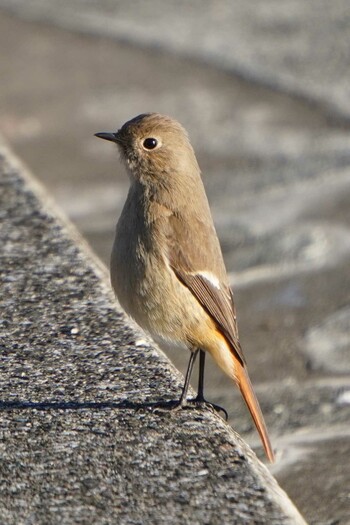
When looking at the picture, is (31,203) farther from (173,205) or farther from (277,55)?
(277,55)

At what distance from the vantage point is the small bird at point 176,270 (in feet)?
13.2

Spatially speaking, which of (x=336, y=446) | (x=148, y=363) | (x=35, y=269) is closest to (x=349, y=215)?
(x=336, y=446)

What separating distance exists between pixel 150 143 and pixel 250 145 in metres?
4.27

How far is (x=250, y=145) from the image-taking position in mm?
8680

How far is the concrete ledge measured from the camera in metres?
3.07

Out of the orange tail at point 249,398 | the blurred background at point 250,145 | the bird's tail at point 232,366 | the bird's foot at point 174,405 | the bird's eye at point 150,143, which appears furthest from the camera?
the blurred background at point 250,145

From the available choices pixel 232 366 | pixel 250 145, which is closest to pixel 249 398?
pixel 232 366

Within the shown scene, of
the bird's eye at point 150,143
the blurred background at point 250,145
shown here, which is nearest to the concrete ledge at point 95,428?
the bird's eye at point 150,143

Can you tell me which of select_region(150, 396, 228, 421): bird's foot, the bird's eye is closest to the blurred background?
select_region(150, 396, 228, 421): bird's foot

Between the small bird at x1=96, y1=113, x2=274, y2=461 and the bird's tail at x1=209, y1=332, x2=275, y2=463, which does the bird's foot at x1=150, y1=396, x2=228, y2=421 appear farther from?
the bird's tail at x1=209, y1=332, x2=275, y2=463

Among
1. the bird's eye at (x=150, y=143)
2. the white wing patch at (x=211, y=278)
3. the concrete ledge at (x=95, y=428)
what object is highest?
the bird's eye at (x=150, y=143)

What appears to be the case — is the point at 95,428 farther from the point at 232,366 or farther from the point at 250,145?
the point at 250,145

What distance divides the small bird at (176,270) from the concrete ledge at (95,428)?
0.58ft

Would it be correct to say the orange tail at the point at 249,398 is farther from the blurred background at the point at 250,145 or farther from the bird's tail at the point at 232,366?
the blurred background at the point at 250,145
